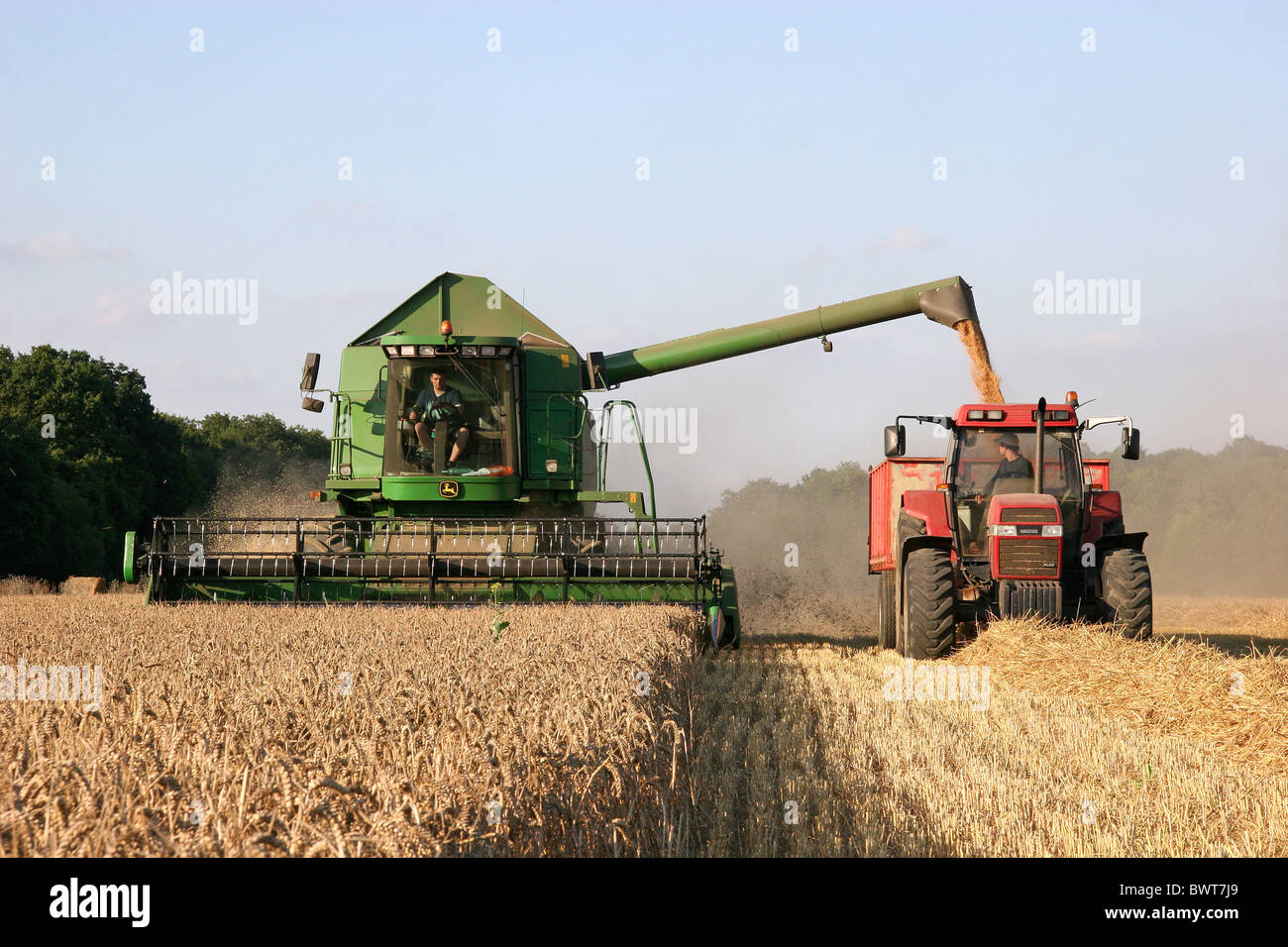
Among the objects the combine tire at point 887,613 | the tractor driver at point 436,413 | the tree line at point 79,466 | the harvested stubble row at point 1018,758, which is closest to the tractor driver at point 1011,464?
the harvested stubble row at point 1018,758

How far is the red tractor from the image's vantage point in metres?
9.02

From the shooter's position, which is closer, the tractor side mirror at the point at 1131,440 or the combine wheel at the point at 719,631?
the tractor side mirror at the point at 1131,440

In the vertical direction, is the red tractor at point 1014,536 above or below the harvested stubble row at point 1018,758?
above

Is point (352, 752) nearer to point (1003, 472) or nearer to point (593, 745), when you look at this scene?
point (593, 745)

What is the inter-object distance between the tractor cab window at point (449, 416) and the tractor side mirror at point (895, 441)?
3359 millimetres

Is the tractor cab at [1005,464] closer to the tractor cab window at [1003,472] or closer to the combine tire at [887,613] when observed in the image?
the tractor cab window at [1003,472]

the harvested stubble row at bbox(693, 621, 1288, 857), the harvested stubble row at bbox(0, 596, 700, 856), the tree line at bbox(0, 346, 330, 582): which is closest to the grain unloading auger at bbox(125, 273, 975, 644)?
the harvested stubble row at bbox(693, 621, 1288, 857)

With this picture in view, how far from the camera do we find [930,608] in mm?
9281

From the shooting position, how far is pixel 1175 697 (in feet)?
21.3

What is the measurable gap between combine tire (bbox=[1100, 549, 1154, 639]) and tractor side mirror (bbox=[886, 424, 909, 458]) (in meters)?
1.79

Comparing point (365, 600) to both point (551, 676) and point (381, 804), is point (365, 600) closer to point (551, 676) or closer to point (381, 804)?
point (551, 676)

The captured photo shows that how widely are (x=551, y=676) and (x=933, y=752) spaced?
82.9 inches

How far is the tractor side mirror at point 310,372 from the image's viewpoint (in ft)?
35.9

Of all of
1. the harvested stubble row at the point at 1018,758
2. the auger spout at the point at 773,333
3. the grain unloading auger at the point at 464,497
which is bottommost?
the harvested stubble row at the point at 1018,758
